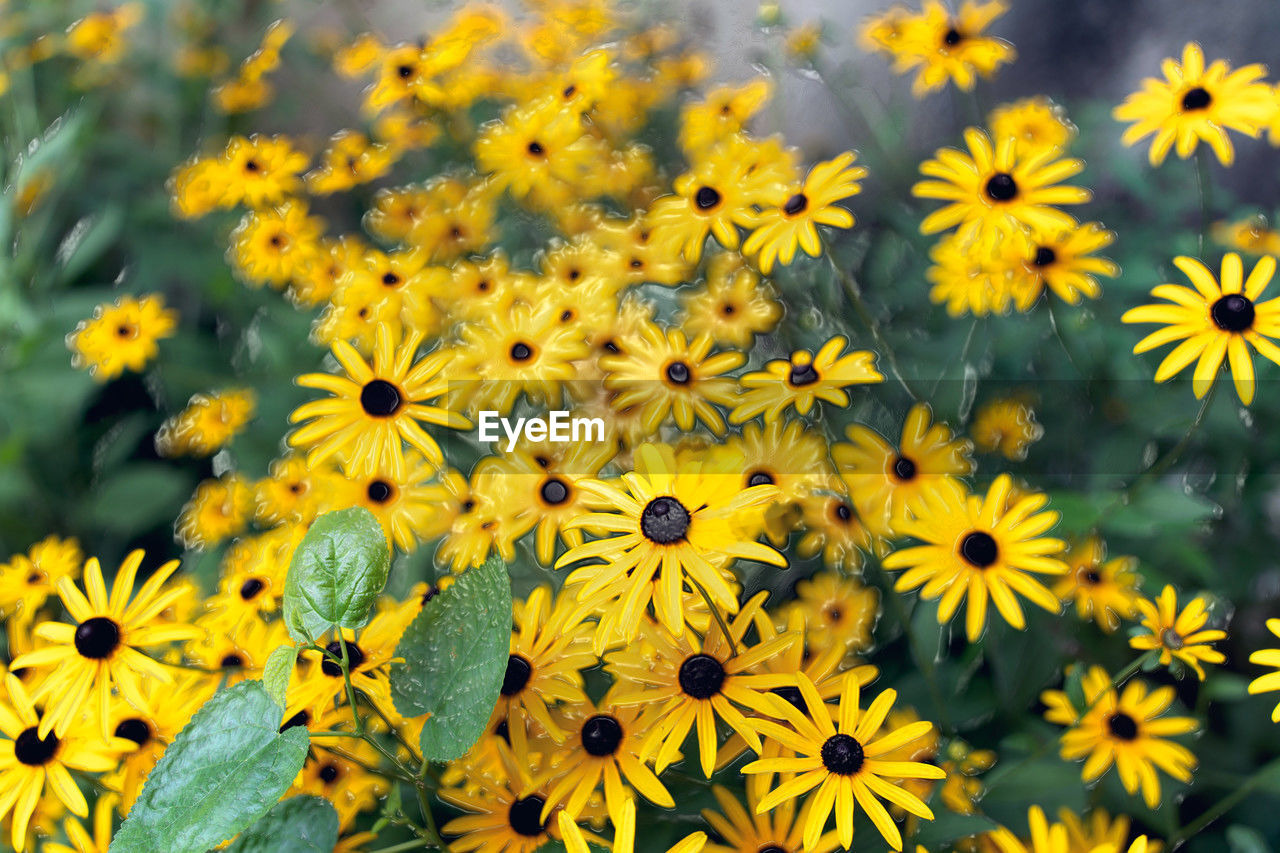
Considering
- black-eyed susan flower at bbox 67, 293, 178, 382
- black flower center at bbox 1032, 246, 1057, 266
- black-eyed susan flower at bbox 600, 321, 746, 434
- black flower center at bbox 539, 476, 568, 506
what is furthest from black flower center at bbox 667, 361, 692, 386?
black-eyed susan flower at bbox 67, 293, 178, 382

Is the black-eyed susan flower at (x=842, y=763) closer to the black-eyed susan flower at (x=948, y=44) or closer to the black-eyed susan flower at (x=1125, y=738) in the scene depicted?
the black-eyed susan flower at (x=1125, y=738)

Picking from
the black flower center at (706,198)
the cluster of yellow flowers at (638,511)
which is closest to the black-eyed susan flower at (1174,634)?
the cluster of yellow flowers at (638,511)

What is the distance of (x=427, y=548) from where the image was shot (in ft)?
2.97

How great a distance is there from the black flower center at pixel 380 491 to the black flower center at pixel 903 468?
441 millimetres

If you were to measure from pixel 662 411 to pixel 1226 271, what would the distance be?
45 cm

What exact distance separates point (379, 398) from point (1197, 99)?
0.83 metres

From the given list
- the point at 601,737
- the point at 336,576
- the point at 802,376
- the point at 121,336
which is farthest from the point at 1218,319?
the point at 121,336

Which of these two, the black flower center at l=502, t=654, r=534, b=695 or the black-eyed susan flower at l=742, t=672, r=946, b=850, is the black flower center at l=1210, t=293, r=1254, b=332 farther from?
the black flower center at l=502, t=654, r=534, b=695

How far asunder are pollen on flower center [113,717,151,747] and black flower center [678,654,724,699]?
40 cm

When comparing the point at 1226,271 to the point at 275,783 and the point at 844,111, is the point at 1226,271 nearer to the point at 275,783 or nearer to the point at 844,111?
the point at 275,783

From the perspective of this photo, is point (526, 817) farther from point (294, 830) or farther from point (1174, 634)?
point (1174, 634)

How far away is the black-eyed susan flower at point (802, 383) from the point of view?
0.67 metres

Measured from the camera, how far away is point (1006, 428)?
1.00 m

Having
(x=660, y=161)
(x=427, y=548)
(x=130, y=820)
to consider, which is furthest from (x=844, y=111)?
(x=130, y=820)
